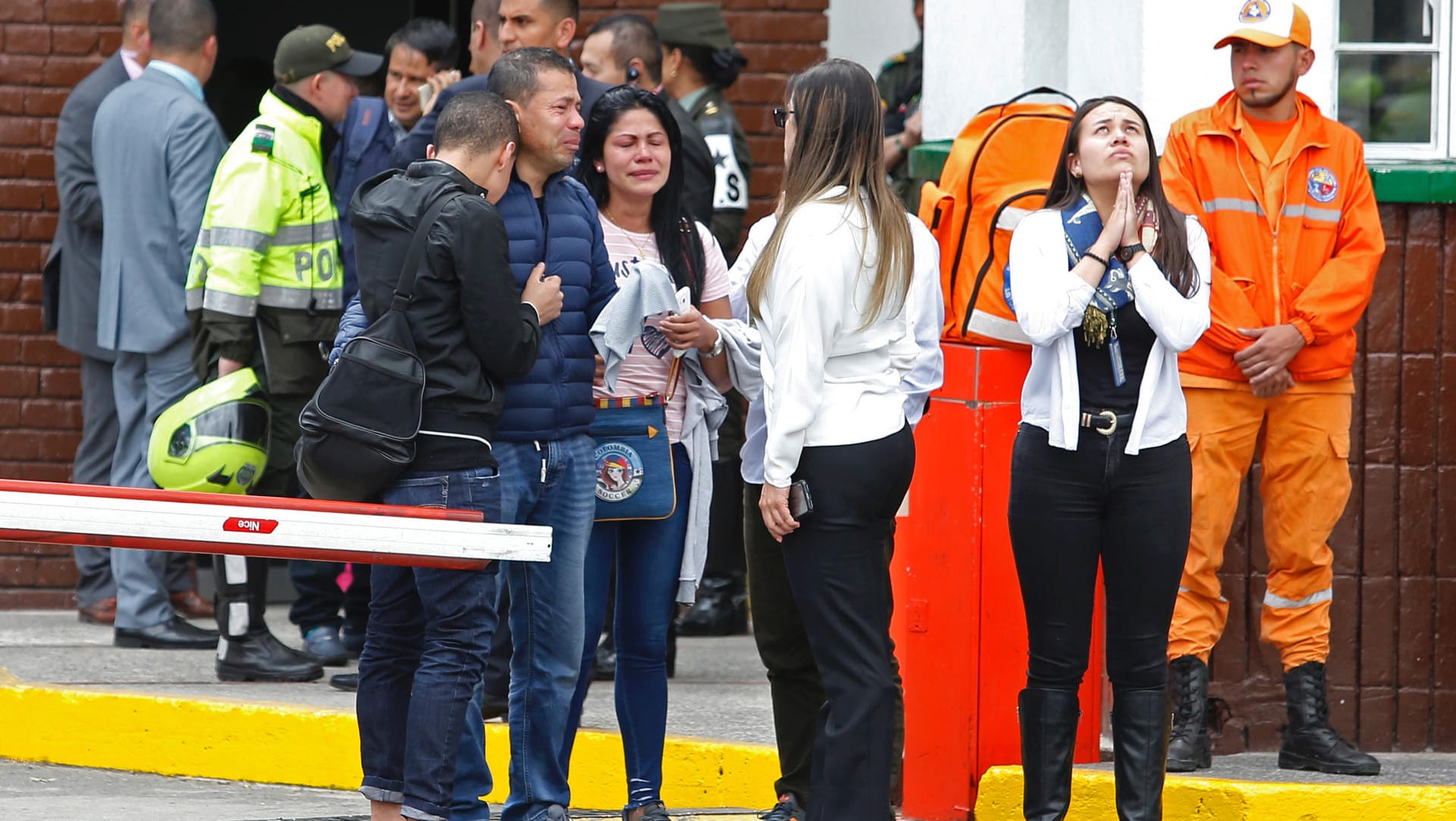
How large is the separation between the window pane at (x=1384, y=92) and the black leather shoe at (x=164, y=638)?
4.80 metres

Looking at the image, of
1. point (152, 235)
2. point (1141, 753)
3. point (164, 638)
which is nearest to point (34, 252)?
point (152, 235)

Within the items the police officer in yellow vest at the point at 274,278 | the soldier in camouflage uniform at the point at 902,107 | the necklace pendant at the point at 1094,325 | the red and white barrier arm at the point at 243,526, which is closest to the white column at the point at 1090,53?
the soldier in camouflage uniform at the point at 902,107

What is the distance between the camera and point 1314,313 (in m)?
5.83

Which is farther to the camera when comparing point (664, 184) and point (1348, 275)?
point (1348, 275)

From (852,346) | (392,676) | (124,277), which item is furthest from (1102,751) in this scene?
(124,277)

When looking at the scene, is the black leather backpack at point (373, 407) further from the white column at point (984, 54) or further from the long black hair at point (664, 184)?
the white column at point (984, 54)

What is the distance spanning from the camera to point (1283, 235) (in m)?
5.93

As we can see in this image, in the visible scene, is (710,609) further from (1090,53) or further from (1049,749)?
(1049,749)

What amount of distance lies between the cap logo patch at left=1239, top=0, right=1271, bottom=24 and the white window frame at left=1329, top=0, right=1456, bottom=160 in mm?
755

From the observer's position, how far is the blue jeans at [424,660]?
4.74 metres

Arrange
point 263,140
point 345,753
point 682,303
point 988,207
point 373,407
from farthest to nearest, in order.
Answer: point 263,140
point 345,753
point 988,207
point 682,303
point 373,407

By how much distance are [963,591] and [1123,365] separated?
928 millimetres

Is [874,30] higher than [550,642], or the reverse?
[874,30]

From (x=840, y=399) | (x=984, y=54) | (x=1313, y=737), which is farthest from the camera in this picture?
(x=984, y=54)
